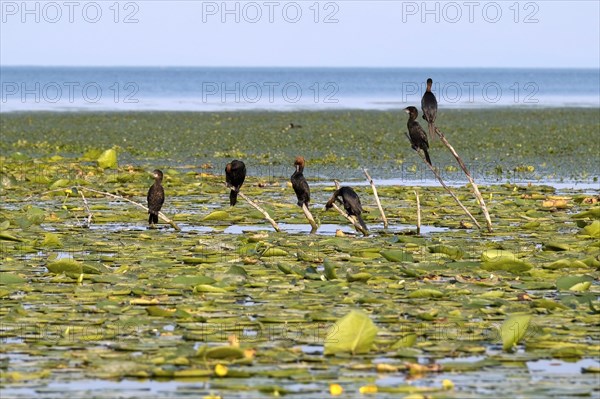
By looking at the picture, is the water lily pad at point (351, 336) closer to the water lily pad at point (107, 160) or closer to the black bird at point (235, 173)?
the black bird at point (235, 173)

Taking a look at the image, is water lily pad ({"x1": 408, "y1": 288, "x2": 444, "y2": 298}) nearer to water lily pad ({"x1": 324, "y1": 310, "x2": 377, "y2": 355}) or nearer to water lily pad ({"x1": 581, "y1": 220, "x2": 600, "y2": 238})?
water lily pad ({"x1": 324, "y1": 310, "x2": 377, "y2": 355})

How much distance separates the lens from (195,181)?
21.0m

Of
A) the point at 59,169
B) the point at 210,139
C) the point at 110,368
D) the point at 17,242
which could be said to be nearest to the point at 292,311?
the point at 110,368

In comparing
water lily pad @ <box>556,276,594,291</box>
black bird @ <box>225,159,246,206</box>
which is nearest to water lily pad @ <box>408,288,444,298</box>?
water lily pad @ <box>556,276,594,291</box>

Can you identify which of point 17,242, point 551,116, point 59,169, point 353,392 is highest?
point 551,116

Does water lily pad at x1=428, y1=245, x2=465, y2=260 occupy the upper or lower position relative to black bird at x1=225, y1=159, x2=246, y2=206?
lower

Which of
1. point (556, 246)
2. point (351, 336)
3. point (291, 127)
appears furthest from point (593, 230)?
point (291, 127)

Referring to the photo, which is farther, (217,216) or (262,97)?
(262,97)

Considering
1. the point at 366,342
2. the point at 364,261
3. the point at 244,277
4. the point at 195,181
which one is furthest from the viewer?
the point at 195,181

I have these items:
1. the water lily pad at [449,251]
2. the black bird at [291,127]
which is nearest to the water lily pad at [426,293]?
the water lily pad at [449,251]

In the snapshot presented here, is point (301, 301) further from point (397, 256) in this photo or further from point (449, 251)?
point (449, 251)

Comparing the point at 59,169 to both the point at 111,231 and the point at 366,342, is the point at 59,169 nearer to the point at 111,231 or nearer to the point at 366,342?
the point at 111,231

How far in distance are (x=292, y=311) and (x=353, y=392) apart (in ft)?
7.74

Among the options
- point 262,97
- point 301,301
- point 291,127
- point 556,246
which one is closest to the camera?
point 301,301
